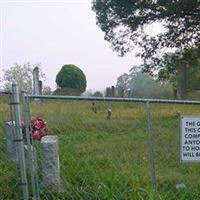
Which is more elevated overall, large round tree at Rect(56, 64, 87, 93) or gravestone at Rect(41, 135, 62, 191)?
large round tree at Rect(56, 64, 87, 93)

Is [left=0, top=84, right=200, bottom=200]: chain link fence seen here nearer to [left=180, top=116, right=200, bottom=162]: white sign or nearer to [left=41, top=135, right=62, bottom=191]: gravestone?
[left=41, top=135, right=62, bottom=191]: gravestone

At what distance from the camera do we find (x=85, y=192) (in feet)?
19.3

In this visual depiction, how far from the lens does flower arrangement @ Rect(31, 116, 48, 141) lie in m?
7.18

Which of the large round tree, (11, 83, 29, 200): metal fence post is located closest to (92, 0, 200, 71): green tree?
the large round tree

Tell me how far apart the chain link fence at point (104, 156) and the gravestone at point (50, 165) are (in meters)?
0.02

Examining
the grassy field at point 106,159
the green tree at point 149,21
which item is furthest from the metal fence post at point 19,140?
the green tree at point 149,21

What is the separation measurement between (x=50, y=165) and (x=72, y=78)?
27.7m

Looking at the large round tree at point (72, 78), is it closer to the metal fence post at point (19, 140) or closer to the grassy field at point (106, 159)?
the grassy field at point (106, 159)

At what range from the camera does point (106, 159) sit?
6996mm

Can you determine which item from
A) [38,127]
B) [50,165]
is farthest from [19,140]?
[38,127]

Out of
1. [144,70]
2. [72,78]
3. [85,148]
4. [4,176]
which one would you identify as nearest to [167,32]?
[144,70]

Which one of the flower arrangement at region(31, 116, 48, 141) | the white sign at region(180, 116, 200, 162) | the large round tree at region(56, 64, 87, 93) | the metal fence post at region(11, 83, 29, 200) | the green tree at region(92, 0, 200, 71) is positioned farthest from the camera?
the large round tree at region(56, 64, 87, 93)

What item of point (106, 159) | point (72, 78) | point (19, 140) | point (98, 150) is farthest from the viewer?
point (72, 78)

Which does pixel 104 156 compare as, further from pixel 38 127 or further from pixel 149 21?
pixel 149 21
